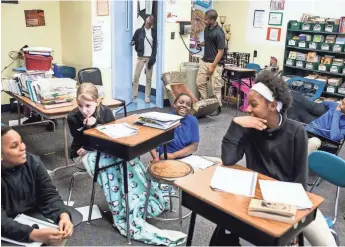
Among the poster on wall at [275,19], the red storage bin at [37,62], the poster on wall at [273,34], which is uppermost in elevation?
the poster on wall at [275,19]

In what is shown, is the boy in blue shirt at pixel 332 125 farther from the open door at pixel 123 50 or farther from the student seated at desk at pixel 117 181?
the open door at pixel 123 50

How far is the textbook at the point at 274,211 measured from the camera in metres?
1.45

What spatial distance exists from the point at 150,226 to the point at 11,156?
1.14 m

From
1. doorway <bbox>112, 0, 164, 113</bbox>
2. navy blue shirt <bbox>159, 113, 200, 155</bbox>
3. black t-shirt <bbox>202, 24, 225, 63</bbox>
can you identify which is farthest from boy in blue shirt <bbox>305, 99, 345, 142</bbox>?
doorway <bbox>112, 0, 164, 113</bbox>

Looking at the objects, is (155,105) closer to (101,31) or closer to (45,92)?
(101,31)

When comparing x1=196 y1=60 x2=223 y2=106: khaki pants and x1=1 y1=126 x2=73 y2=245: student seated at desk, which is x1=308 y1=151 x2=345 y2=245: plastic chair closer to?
x1=1 y1=126 x2=73 y2=245: student seated at desk

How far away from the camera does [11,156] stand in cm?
180

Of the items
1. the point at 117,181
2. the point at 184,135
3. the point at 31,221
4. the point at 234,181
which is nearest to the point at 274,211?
the point at 234,181

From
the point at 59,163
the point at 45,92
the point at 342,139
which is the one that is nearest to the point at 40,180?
the point at 45,92

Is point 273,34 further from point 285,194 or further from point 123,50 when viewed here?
point 285,194

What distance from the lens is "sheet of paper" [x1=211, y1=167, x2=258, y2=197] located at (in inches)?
66.9

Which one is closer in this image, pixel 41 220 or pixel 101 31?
pixel 41 220

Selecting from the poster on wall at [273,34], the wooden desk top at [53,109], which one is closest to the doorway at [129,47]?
the wooden desk top at [53,109]

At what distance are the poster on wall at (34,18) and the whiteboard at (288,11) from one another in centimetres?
368
